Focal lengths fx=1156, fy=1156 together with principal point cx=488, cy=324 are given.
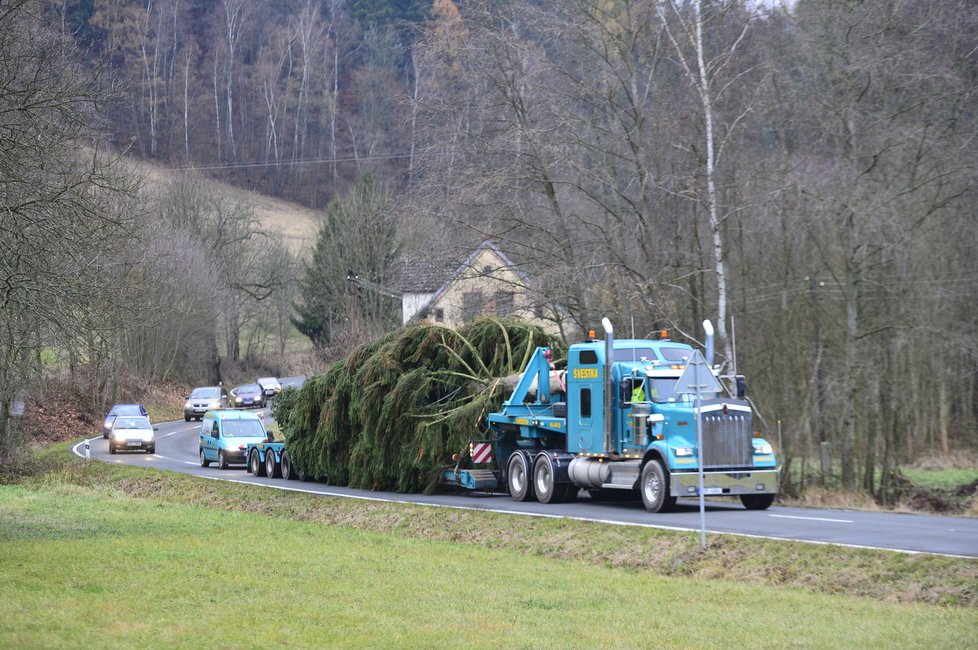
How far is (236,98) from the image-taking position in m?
109

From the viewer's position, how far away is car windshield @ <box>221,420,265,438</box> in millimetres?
37844

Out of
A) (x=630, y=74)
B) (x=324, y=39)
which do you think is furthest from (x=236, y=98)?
(x=630, y=74)

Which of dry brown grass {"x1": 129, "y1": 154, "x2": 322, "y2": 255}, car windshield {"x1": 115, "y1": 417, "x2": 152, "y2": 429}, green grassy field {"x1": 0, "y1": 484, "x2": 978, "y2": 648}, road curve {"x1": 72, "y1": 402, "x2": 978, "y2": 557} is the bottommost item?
green grassy field {"x1": 0, "y1": 484, "x2": 978, "y2": 648}

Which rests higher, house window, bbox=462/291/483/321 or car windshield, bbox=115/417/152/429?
house window, bbox=462/291/483/321

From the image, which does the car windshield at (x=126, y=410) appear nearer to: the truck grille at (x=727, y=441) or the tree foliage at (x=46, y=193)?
the tree foliage at (x=46, y=193)

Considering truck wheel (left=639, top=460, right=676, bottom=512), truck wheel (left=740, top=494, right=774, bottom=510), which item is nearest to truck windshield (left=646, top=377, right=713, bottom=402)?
truck wheel (left=639, top=460, right=676, bottom=512)

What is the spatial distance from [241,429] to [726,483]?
71.3ft

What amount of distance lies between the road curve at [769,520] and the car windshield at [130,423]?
15.6 m

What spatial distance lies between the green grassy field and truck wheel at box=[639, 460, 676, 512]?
4570mm

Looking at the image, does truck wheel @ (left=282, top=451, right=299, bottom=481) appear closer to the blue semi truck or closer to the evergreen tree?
the blue semi truck

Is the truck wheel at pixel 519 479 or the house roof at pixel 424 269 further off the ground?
the house roof at pixel 424 269

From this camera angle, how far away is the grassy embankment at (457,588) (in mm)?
9875

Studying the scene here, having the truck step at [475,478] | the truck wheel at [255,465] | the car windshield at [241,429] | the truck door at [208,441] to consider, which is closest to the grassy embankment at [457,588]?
the truck step at [475,478]

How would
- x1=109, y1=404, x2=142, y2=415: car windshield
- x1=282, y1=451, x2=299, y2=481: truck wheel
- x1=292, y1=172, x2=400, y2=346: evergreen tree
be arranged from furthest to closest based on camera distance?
x1=292, y1=172, x2=400, y2=346: evergreen tree < x1=109, y1=404, x2=142, y2=415: car windshield < x1=282, y1=451, x2=299, y2=481: truck wheel
